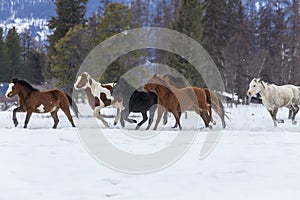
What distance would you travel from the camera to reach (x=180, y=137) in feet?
29.7

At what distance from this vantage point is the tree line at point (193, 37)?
28.9 meters

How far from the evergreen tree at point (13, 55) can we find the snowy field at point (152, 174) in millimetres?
43000

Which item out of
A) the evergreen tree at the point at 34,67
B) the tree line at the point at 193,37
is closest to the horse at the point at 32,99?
the tree line at the point at 193,37

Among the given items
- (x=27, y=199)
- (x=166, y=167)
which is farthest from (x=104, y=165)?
(x=27, y=199)

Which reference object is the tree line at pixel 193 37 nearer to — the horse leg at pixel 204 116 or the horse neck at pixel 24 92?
the horse neck at pixel 24 92

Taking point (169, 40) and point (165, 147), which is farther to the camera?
point (169, 40)

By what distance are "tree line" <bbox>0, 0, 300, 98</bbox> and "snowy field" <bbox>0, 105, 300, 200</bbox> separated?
64.8 feet

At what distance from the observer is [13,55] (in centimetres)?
4978

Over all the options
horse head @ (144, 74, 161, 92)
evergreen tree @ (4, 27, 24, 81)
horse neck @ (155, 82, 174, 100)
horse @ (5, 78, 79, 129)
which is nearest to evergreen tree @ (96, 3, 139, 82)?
horse head @ (144, 74, 161, 92)

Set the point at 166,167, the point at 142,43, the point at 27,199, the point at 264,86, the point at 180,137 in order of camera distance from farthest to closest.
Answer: the point at 142,43, the point at 264,86, the point at 180,137, the point at 166,167, the point at 27,199

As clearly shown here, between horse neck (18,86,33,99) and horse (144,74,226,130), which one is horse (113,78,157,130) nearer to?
horse (144,74,226,130)

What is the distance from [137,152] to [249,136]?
3378 mm

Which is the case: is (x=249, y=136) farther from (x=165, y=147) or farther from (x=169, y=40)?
(x=169, y=40)

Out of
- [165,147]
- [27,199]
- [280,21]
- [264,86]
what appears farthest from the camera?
[280,21]
